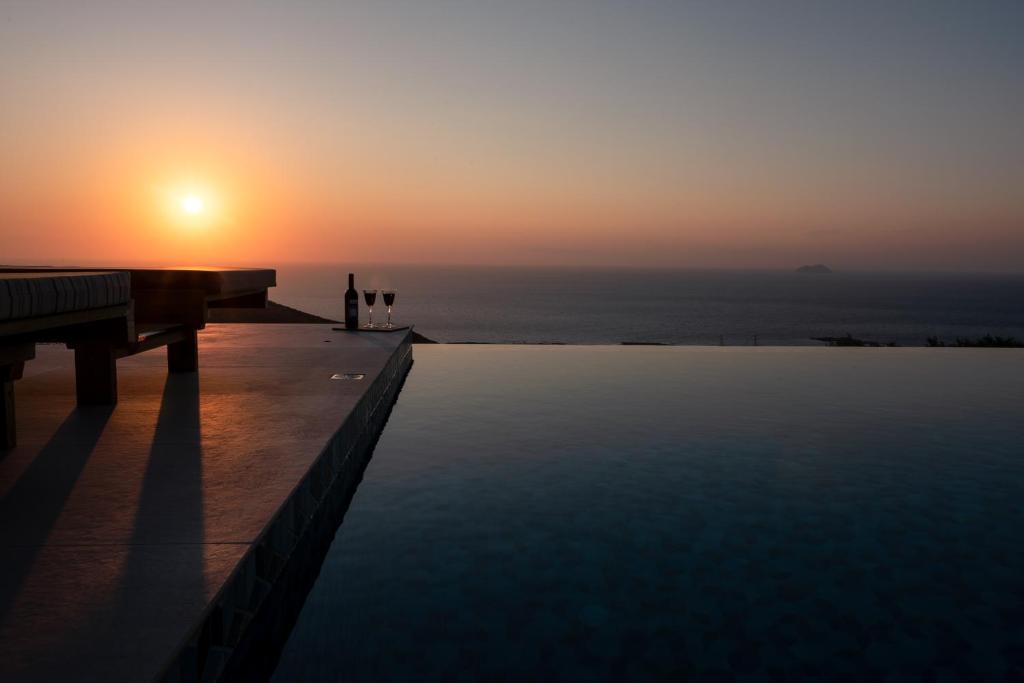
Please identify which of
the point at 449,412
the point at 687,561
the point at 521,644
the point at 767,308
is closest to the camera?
the point at 521,644

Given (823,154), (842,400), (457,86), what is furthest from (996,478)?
(823,154)

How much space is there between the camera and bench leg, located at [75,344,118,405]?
4.21 m

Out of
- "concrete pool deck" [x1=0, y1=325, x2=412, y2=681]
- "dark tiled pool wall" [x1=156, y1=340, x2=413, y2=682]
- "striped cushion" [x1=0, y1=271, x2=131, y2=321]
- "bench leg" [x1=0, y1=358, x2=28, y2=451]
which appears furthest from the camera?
"bench leg" [x1=0, y1=358, x2=28, y2=451]

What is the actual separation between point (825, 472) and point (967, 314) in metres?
83.8

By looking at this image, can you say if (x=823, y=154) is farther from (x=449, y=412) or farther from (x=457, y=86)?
(x=449, y=412)

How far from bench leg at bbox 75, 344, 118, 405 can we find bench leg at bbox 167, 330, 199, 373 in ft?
3.49

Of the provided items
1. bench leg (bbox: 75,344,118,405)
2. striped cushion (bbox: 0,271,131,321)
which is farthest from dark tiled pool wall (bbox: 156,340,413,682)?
bench leg (bbox: 75,344,118,405)

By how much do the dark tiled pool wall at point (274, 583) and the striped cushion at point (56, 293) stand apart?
2.84 feet

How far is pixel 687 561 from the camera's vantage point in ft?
8.67

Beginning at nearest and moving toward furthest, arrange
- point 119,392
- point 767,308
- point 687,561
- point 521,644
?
point 521,644 → point 687,561 → point 119,392 → point 767,308

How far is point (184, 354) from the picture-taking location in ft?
17.6

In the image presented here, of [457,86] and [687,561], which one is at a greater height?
[457,86]

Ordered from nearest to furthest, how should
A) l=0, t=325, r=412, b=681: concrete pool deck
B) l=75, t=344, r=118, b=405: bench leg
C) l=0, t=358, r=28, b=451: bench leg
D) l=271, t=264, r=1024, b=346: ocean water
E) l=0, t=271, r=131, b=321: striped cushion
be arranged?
1. l=0, t=325, r=412, b=681: concrete pool deck
2. l=0, t=271, r=131, b=321: striped cushion
3. l=0, t=358, r=28, b=451: bench leg
4. l=75, t=344, r=118, b=405: bench leg
5. l=271, t=264, r=1024, b=346: ocean water

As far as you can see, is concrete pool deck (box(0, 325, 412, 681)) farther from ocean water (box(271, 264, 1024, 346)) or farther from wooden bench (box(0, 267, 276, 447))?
ocean water (box(271, 264, 1024, 346))
